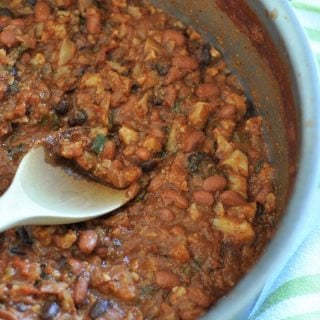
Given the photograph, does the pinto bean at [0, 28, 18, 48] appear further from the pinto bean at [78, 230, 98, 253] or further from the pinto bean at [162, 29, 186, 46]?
the pinto bean at [78, 230, 98, 253]

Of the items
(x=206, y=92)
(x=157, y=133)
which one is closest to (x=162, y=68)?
(x=206, y=92)

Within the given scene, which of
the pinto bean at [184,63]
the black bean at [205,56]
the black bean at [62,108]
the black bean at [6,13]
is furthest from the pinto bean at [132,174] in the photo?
the black bean at [6,13]

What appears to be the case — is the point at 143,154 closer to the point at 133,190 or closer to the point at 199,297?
the point at 133,190

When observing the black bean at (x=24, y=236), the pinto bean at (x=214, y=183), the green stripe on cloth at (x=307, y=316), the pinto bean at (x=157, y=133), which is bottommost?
the black bean at (x=24, y=236)

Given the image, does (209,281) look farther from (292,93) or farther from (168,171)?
(292,93)

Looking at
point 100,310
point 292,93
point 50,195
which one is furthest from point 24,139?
point 292,93

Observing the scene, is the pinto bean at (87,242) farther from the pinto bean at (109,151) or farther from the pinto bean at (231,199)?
the pinto bean at (231,199)
